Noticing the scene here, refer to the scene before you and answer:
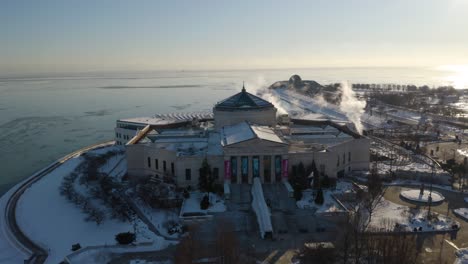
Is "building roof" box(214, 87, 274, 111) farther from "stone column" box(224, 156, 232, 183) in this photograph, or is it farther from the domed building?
"stone column" box(224, 156, 232, 183)

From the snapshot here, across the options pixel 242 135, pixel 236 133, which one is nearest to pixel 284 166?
pixel 242 135

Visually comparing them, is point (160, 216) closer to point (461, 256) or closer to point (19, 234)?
point (19, 234)

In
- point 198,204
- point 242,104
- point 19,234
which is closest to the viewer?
point 19,234

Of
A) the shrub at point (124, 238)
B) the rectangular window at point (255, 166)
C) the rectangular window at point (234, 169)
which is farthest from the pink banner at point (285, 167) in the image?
the shrub at point (124, 238)

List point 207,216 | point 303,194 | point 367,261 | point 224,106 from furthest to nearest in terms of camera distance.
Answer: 1. point 224,106
2. point 303,194
3. point 207,216
4. point 367,261

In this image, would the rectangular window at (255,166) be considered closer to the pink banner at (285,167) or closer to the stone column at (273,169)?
the stone column at (273,169)

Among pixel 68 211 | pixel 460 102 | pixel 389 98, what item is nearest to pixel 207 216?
pixel 68 211

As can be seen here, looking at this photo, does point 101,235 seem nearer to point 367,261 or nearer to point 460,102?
point 367,261
